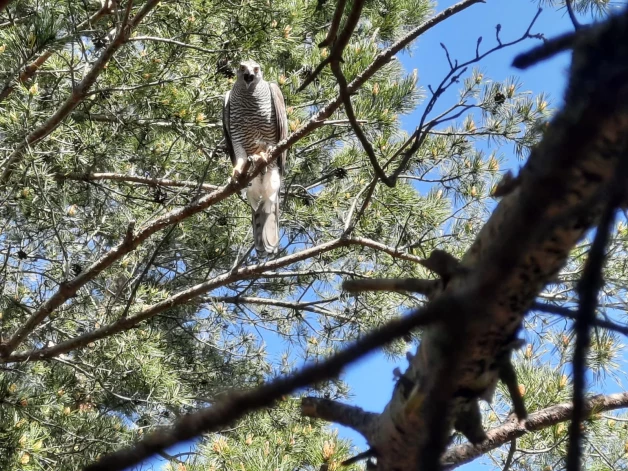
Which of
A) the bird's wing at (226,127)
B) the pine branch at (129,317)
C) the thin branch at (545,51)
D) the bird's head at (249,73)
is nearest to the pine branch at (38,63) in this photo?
the pine branch at (129,317)

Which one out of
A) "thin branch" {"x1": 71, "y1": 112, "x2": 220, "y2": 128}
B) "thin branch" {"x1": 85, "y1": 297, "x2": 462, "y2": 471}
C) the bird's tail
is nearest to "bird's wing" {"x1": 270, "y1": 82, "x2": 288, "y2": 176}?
the bird's tail

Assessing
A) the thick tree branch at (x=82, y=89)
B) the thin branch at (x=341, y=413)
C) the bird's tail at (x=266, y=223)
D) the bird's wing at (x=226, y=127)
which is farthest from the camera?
the bird's wing at (x=226, y=127)

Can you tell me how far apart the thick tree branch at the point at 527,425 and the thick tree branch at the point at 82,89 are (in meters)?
1.54

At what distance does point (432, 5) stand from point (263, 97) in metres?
1.17

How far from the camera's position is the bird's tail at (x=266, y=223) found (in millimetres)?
3302

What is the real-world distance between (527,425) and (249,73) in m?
3.02

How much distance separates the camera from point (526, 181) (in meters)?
0.34

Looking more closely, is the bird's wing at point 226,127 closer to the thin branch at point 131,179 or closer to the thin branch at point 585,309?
the thin branch at point 131,179

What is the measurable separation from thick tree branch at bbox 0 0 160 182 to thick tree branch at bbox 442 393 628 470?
1.54m

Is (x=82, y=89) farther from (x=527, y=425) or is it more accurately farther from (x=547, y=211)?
(x=547, y=211)

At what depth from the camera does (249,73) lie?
3.73 m

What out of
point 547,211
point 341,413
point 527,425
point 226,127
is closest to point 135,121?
point 226,127

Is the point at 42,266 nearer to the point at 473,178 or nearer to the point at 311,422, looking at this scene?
the point at 311,422

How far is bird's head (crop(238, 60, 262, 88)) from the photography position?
3671 mm
